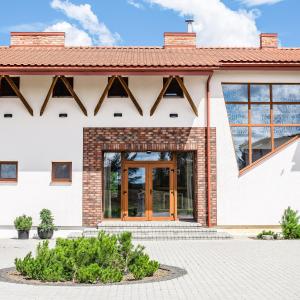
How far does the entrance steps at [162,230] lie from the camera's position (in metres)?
16.6

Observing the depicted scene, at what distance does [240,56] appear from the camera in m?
20.1

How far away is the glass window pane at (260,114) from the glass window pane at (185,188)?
2686 millimetres

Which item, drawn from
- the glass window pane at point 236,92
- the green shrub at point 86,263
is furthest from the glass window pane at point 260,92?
the green shrub at point 86,263

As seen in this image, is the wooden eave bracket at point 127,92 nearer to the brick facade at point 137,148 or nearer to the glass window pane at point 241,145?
the brick facade at point 137,148

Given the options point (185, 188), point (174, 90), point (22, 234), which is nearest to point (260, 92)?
point (174, 90)

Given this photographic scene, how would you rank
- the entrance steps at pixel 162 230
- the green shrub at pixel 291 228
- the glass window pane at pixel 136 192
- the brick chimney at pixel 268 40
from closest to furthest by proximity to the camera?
the green shrub at pixel 291 228
the entrance steps at pixel 162 230
the glass window pane at pixel 136 192
the brick chimney at pixel 268 40

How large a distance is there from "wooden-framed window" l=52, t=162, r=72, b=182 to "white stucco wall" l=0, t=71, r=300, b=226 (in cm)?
21

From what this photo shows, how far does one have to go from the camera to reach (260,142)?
1859 centimetres

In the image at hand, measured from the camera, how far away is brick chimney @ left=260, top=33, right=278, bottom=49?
23.4 meters

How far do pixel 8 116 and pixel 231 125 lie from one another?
7915 mm

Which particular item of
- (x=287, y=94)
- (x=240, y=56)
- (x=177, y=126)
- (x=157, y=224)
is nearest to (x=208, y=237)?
(x=157, y=224)

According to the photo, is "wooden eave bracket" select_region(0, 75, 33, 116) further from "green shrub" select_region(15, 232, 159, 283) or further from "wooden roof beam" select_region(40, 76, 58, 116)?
"green shrub" select_region(15, 232, 159, 283)

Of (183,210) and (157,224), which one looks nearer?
(157,224)

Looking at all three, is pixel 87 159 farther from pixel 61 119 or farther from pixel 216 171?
pixel 216 171
